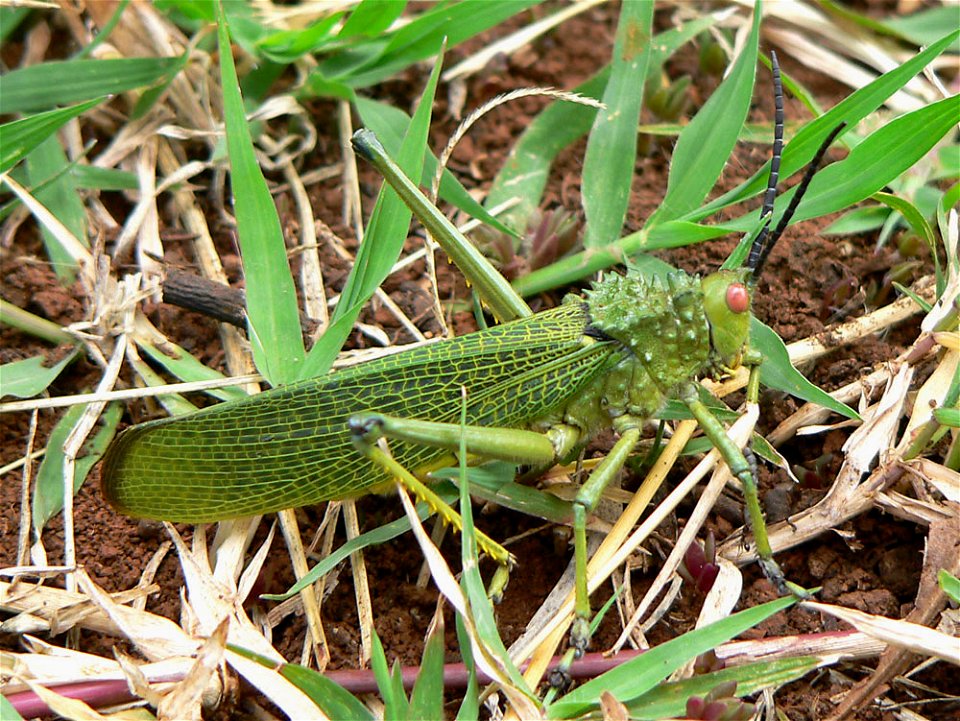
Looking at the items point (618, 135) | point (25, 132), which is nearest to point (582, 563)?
point (618, 135)

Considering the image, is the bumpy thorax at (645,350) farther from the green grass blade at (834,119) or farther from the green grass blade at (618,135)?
the green grass blade at (618,135)

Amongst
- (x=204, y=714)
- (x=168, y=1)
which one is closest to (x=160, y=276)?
(x=168, y=1)

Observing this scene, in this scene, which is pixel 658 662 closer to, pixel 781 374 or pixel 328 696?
pixel 328 696

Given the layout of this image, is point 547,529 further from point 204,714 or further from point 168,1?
point 168,1

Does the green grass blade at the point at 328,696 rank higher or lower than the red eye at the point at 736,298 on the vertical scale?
lower

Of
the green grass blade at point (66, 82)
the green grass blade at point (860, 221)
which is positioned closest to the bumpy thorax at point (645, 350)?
the green grass blade at point (860, 221)
